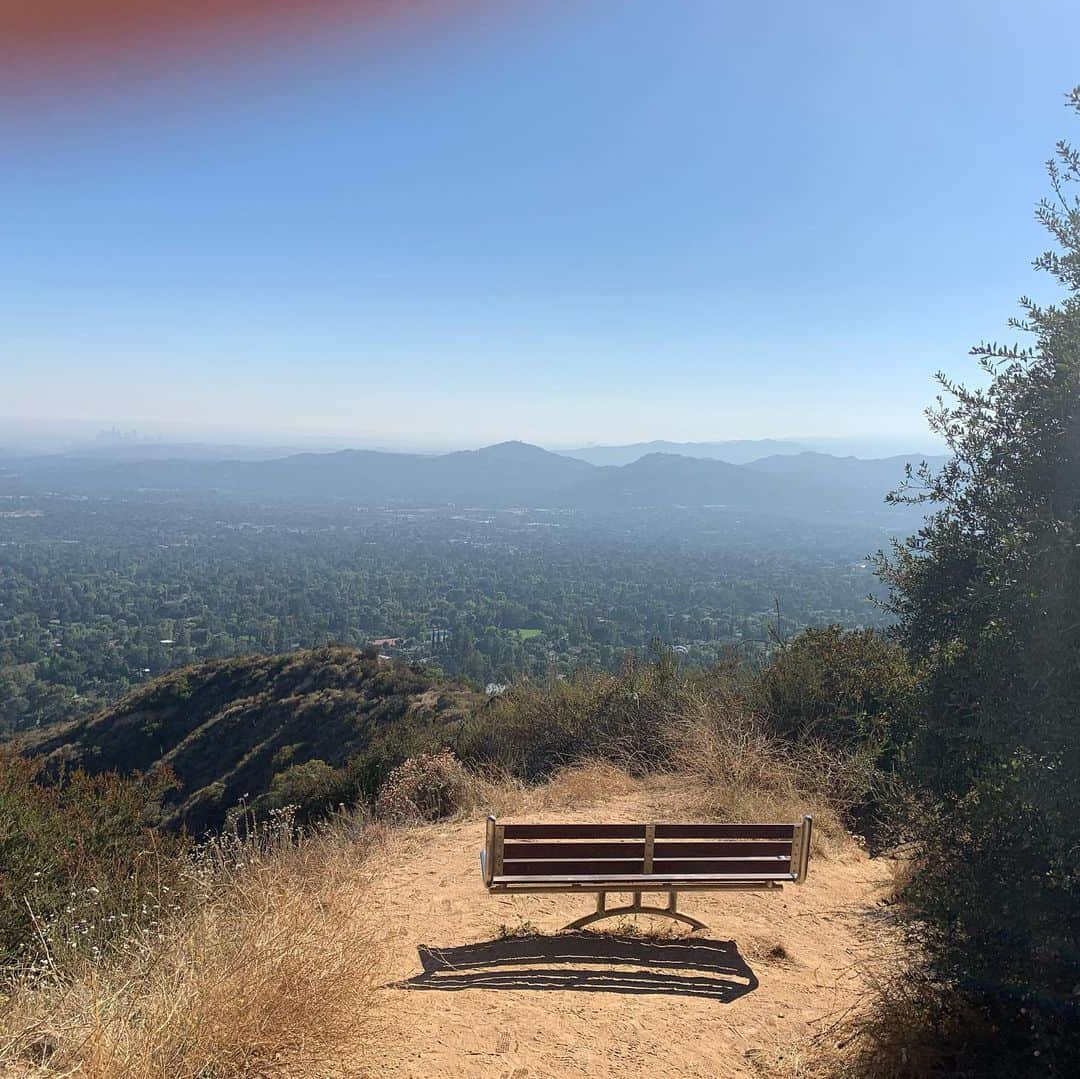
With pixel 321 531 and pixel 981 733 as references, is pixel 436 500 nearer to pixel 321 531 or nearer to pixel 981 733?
pixel 321 531

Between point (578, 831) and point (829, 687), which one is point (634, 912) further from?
point (829, 687)

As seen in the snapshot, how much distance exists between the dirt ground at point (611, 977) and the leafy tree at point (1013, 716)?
102 centimetres

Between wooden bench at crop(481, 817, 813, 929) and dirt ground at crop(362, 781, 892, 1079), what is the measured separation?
1.04 ft

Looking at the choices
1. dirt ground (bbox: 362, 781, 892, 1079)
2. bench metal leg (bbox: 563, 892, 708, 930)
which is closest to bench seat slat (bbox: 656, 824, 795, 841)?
bench metal leg (bbox: 563, 892, 708, 930)

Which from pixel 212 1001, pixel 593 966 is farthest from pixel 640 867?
pixel 212 1001

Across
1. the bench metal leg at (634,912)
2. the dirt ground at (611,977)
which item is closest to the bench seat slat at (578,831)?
the bench metal leg at (634,912)

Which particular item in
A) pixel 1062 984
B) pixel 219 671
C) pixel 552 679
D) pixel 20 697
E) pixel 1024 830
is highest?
pixel 1024 830

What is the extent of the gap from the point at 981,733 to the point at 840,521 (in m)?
139

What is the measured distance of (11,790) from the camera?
499cm

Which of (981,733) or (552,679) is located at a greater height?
(981,733)

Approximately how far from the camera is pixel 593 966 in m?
3.77

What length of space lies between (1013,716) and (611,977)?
249 centimetres

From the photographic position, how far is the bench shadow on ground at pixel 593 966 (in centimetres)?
354

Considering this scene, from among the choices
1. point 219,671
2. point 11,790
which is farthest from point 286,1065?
point 219,671
